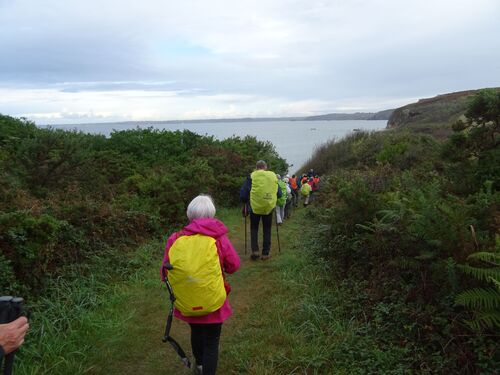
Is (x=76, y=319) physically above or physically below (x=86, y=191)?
below

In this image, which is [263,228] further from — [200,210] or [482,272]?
[482,272]

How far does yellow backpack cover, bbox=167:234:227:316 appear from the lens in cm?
334

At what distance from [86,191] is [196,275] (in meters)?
6.85

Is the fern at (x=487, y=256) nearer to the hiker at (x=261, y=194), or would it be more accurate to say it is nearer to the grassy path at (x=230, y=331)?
the grassy path at (x=230, y=331)

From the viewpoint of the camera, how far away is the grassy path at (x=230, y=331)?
425 cm

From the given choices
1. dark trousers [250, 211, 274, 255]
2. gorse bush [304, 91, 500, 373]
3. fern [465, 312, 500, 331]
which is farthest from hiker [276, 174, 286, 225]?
fern [465, 312, 500, 331]

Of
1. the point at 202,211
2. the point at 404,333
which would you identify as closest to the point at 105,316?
the point at 202,211

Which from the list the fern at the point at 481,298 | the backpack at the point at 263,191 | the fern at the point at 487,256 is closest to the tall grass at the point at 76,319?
the backpack at the point at 263,191

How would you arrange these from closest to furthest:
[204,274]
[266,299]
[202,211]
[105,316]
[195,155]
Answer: [204,274] < [202,211] < [105,316] < [266,299] < [195,155]

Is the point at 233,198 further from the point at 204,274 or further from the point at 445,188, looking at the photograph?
the point at 204,274

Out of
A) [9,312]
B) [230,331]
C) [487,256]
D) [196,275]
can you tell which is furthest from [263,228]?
[9,312]

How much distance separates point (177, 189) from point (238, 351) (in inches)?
264

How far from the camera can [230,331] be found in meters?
5.05

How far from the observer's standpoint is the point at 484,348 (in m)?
3.54
